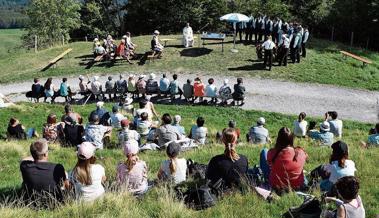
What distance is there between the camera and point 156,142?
45.1ft

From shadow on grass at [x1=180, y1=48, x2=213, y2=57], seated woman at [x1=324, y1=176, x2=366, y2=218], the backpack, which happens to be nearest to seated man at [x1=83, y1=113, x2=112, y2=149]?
the backpack

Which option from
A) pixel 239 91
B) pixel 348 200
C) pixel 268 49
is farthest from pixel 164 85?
pixel 348 200

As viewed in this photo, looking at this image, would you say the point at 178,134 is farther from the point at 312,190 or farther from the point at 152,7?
the point at 152,7

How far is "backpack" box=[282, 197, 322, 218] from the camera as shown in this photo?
7020 millimetres

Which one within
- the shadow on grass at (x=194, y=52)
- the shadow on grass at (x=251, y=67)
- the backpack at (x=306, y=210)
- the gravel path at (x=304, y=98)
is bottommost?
the gravel path at (x=304, y=98)

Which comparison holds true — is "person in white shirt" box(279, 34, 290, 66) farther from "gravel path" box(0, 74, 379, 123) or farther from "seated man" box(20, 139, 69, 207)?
"seated man" box(20, 139, 69, 207)

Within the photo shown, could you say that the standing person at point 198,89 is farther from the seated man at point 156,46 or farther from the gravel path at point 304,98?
the seated man at point 156,46

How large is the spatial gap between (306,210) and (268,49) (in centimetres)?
1846

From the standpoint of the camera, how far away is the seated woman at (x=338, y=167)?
823 cm

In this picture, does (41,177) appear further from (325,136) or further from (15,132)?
(325,136)

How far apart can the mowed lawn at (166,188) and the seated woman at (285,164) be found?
0.55 meters

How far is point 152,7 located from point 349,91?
25801mm

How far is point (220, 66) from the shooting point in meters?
26.9

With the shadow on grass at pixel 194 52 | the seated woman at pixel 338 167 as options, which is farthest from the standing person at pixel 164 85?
the seated woman at pixel 338 167
